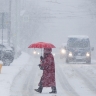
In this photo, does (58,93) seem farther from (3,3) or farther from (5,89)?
(3,3)

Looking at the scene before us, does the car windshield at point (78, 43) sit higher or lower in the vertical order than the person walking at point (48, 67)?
higher

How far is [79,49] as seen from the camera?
4081cm

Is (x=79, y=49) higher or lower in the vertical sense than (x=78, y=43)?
lower

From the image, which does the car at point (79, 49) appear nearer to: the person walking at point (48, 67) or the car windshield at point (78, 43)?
the car windshield at point (78, 43)

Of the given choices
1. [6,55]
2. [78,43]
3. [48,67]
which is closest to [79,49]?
[78,43]

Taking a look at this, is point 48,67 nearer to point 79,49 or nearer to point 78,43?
point 79,49

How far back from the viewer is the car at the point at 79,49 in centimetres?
4081

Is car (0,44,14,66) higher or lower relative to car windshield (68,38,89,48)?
lower

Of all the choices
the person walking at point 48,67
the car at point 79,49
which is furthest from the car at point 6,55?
the person walking at point 48,67

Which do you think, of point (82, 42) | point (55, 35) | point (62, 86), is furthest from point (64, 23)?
point (62, 86)

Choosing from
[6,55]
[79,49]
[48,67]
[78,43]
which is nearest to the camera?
[48,67]

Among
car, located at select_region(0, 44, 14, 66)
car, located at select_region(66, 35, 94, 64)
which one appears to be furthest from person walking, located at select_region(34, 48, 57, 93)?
car, located at select_region(66, 35, 94, 64)

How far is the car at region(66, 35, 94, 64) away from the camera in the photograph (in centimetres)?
4081

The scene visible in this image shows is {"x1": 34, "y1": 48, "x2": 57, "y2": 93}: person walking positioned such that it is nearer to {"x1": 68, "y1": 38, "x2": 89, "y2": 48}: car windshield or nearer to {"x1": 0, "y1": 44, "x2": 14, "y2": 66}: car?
{"x1": 0, "y1": 44, "x2": 14, "y2": 66}: car
